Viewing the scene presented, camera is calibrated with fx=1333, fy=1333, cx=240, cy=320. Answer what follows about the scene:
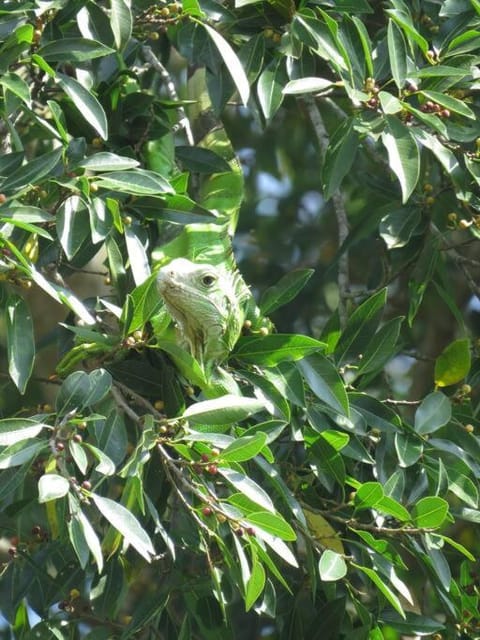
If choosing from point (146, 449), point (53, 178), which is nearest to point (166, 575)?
point (146, 449)

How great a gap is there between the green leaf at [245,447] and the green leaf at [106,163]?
60 centimetres

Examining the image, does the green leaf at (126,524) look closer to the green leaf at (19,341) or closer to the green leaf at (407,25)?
the green leaf at (19,341)

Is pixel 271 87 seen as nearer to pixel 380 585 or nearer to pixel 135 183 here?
pixel 135 183

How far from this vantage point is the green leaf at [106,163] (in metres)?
2.57

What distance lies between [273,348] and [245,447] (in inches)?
13.6

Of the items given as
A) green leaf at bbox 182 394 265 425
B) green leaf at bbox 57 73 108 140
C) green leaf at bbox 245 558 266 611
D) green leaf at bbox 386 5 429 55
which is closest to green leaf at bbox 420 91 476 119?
green leaf at bbox 386 5 429 55

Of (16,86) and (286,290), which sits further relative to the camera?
(286,290)

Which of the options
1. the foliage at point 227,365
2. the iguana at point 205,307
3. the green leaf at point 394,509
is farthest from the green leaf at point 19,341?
the green leaf at point 394,509

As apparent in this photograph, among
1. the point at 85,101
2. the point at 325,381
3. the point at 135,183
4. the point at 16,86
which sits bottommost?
the point at 325,381

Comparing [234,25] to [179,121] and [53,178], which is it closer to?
[179,121]

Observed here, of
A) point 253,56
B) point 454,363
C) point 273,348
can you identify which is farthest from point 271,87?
point 454,363

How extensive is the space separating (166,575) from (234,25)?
1.23 metres

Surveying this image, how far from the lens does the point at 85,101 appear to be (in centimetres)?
264

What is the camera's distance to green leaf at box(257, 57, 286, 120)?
9.09 ft
